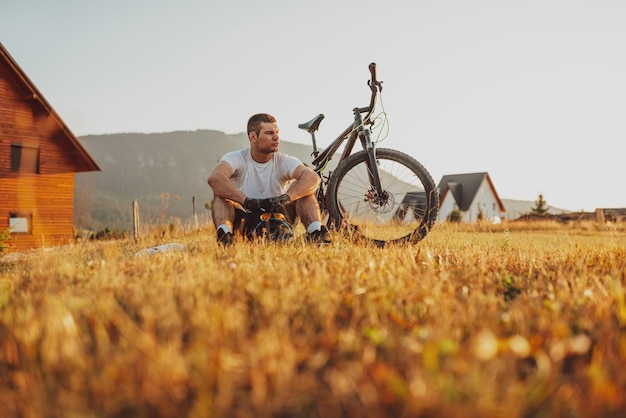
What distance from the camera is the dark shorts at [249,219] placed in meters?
5.61

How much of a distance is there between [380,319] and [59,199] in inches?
1094

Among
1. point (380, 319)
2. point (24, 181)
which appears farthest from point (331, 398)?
point (24, 181)

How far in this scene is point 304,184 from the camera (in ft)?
18.2

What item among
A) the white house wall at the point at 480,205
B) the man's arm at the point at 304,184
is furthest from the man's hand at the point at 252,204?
the white house wall at the point at 480,205

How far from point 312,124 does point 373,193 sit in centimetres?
115

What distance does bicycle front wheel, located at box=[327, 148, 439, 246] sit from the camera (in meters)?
5.55

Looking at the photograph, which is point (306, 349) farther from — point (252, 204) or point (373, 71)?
point (373, 71)

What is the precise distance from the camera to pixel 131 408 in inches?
55.7

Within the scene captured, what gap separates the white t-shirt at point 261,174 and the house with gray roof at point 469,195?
155ft

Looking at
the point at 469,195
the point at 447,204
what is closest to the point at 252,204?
the point at 447,204

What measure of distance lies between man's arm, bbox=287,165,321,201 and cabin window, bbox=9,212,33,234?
2347 centimetres

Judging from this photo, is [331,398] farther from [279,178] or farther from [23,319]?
[279,178]

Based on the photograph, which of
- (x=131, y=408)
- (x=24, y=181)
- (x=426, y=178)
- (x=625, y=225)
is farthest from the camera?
(x=24, y=181)

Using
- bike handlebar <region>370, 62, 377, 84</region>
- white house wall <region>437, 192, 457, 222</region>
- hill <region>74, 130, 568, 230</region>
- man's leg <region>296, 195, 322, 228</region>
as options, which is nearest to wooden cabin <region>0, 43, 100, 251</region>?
man's leg <region>296, 195, 322, 228</region>
